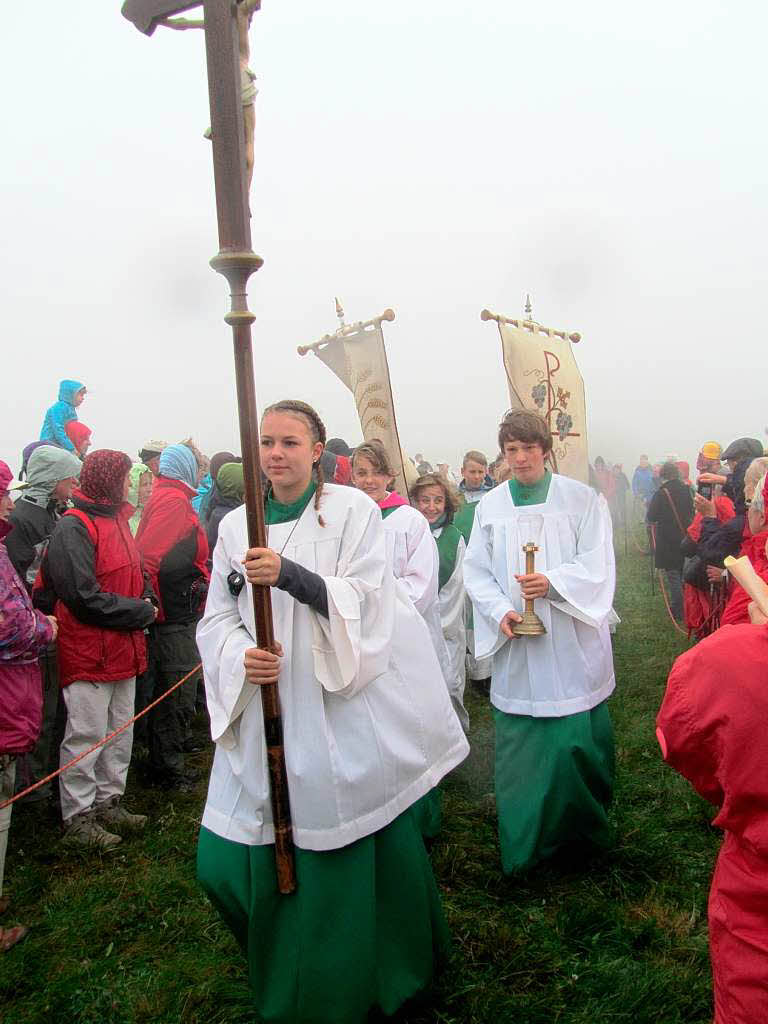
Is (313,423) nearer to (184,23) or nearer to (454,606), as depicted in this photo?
(184,23)

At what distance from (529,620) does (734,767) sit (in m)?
2.24

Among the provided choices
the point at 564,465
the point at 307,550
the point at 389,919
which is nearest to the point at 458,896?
the point at 389,919

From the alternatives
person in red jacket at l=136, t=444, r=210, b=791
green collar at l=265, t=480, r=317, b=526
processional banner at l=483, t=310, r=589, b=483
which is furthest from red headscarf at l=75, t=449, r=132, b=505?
processional banner at l=483, t=310, r=589, b=483

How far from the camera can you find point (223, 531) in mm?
2910

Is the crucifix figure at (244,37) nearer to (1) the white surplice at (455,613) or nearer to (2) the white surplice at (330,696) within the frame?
(2) the white surplice at (330,696)

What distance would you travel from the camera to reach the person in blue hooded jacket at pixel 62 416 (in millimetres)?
6633

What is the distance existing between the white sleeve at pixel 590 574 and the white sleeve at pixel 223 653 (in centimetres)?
168

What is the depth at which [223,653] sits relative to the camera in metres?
2.71

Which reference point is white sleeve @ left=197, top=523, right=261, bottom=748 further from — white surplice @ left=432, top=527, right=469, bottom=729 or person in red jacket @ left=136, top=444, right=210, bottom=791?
white surplice @ left=432, top=527, right=469, bottom=729

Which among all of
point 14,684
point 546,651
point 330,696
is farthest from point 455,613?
point 330,696

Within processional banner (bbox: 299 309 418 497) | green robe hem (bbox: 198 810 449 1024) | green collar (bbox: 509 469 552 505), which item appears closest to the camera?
green robe hem (bbox: 198 810 449 1024)

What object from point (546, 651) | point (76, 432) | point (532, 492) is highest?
point (76, 432)

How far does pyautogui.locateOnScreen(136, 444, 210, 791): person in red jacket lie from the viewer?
5188 millimetres

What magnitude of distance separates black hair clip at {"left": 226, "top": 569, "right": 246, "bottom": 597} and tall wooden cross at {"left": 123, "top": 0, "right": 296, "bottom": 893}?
35cm
